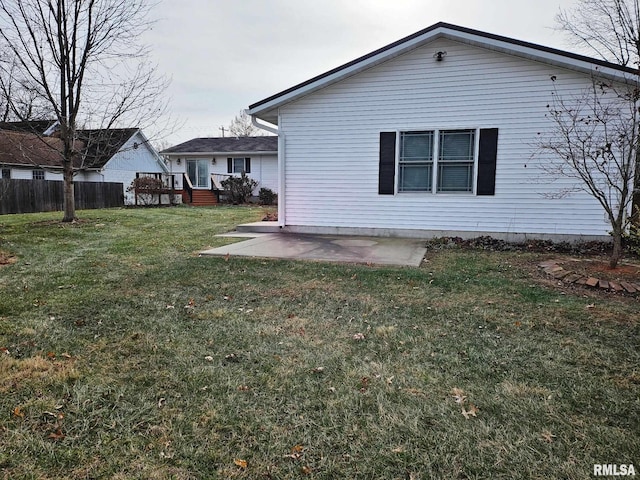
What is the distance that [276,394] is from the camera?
2.47 m

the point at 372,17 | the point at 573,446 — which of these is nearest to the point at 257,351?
the point at 573,446

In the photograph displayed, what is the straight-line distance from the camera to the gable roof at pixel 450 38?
23.6ft

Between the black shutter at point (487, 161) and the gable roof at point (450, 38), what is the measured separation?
152 cm

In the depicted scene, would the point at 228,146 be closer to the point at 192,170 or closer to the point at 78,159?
the point at 192,170

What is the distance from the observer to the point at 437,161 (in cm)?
849

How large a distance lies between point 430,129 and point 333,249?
343cm

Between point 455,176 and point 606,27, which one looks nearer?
point 455,176

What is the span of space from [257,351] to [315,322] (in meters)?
0.79

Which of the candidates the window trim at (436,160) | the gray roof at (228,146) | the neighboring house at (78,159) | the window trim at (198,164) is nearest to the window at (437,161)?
the window trim at (436,160)

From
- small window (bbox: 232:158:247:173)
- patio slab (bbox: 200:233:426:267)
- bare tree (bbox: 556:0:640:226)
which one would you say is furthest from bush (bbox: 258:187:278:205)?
bare tree (bbox: 556:0:640:226)

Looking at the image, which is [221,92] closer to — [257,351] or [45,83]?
[45,83]

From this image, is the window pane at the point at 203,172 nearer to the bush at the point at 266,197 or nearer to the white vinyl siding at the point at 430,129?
the bush at the point at 266,197

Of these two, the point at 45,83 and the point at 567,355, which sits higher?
the point at 45,83

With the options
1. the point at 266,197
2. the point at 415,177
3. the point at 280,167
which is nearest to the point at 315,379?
the point at 415,177
